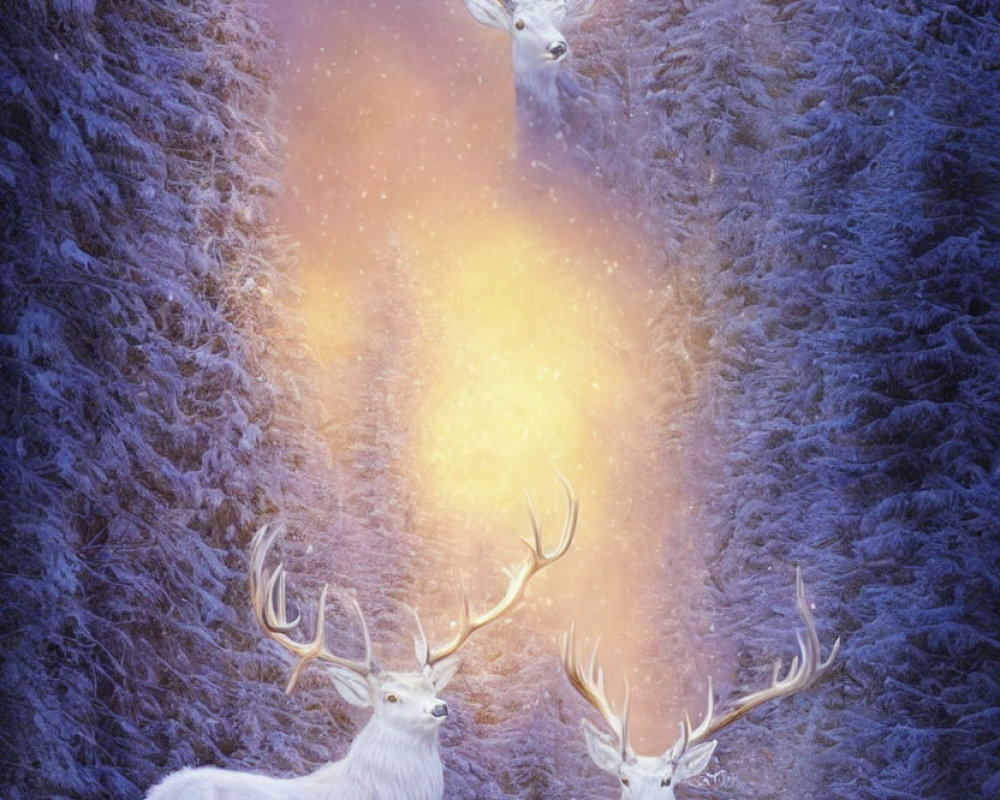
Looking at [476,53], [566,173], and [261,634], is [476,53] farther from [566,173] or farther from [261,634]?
[261,634]

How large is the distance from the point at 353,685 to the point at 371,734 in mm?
139

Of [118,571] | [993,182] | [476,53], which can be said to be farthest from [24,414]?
[993,182]

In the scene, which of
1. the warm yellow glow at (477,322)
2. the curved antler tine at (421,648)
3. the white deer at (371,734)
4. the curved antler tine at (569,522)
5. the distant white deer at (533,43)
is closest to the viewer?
Answer: the white deer at (371,734)

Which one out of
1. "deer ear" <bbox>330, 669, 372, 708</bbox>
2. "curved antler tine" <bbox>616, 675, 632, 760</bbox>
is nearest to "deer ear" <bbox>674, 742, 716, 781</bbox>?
"curved antler tine" <bbox>616, 675, 632, 760</bbox>

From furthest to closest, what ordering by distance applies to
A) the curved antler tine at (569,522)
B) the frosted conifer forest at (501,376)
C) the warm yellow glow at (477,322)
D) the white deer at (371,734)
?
the warm yellow glow at (477,322) → the frosted conifer forest at (501,376) → the curved antler tine at (569,522) → the white deer at (371,734)

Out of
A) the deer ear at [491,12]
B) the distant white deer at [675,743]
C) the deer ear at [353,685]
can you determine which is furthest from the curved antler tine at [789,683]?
the deer ear at [491,12]

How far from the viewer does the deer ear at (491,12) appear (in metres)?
4.23

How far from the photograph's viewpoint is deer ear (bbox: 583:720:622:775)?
375 centimetres

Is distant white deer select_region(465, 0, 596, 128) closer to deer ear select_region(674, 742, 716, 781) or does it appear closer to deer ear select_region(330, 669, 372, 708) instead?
deer ear select_region(330, 669, 372, 708)

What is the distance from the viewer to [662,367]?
4180mm

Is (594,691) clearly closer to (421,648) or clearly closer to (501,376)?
(421,648)

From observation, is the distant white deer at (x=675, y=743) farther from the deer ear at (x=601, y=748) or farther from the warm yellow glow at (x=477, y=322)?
the warm yellow glow at (x=477, y=322)

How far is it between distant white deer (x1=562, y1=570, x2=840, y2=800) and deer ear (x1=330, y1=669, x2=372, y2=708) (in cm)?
55

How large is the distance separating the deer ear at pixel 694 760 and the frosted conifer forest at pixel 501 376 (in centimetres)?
22
